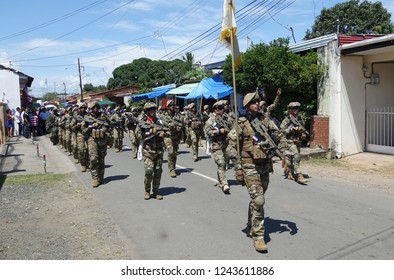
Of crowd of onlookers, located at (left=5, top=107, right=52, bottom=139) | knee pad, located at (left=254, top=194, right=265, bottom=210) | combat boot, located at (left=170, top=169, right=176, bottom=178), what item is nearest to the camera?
knee pad, located at (left=254, top=194, right=265, bottom=210)

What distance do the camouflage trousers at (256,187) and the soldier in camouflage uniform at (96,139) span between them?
483 centimetres

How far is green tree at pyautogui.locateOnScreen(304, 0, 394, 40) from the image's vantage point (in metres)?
→ 40.8

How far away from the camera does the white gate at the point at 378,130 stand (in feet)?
41.9

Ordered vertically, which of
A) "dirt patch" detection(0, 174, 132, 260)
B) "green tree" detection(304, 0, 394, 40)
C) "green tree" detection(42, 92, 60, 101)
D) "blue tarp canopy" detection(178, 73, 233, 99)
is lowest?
"dirt patch" detection(0, 174, 132, 260)

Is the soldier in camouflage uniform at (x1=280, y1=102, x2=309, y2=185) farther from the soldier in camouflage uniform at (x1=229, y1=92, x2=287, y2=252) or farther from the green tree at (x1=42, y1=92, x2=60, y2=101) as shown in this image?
the green tree at (x1=42, y1=92, x2=60, y2=101)

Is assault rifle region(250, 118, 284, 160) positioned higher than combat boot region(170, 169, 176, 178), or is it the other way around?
assault rifle region(250, 118, 284, 160)

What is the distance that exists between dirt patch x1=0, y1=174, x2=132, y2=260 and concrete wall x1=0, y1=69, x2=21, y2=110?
18345 mm

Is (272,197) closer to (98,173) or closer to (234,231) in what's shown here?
(234,231)

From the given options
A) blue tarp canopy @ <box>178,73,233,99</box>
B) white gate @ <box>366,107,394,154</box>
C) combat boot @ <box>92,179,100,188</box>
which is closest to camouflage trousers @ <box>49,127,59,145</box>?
blue tarp canopy @ <box>178,73,233,99</box>

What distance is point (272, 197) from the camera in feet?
24.8

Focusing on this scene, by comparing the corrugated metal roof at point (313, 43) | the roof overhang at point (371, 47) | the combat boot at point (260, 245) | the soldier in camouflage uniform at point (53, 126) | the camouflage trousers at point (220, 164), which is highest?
the corrugated metal roof at point (313, 43)

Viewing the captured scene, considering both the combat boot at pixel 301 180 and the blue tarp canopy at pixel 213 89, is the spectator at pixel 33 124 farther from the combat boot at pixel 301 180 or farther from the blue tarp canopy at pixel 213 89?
the combat boot at pixel 301 180

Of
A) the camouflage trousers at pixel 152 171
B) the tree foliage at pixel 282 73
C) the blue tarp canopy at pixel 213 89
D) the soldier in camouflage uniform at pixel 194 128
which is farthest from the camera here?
the blue tarp canopy at pixel 213 89

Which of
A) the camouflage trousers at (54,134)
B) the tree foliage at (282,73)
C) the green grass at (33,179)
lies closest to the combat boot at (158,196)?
the green grass at (33,179)
